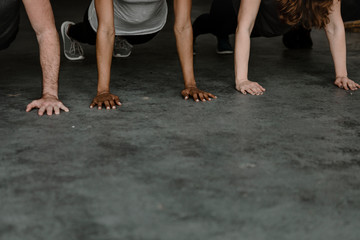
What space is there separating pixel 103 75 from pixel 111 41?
0.15m

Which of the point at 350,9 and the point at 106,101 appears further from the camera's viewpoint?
the point at 350,9

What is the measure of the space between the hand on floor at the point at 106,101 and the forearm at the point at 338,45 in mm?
1156

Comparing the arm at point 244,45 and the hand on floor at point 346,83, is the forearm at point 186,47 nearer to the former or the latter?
the arm at point 244,45

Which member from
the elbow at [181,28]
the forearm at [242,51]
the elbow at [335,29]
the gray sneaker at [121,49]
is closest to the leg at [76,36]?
the gray sneaker at [121,49]

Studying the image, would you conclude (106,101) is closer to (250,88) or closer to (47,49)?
(47,49)

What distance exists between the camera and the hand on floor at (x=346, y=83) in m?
2.41

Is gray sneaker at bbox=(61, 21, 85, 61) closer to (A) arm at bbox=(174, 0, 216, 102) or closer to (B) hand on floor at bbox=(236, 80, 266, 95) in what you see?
(A) arm at bbox=(174, 0, 216, 102)

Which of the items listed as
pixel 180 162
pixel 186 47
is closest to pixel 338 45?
pixel 186 47

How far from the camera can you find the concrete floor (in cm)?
115

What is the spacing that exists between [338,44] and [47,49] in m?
1.44

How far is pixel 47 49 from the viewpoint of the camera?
2096mm

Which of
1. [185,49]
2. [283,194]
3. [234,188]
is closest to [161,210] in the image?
[234,188]

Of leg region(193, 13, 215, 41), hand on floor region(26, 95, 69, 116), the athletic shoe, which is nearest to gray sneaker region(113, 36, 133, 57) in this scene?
leg region(193, 13, 215, 41)

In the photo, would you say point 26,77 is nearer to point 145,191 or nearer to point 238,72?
point 238,72
